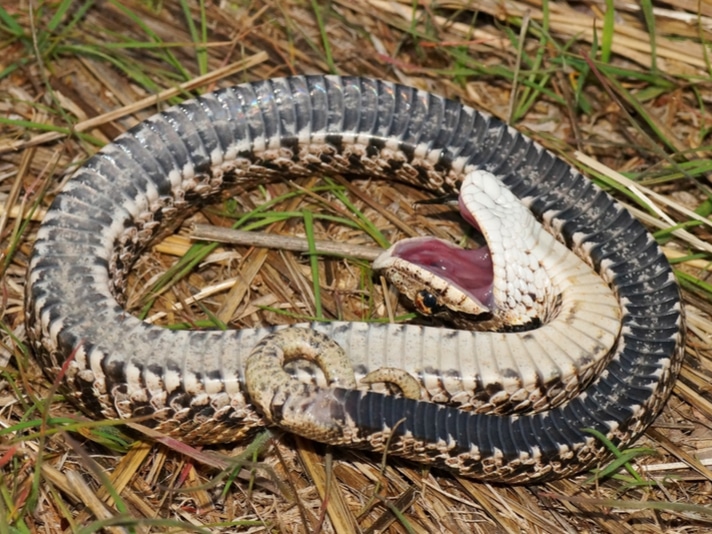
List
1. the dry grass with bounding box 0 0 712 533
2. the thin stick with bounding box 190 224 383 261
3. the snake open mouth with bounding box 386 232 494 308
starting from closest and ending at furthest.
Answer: the dry grass with bounding box 0 0 712 533
the snake open mouth with bounding box 386 232 494 308
the thin stick with bounding box 190 224 383 261

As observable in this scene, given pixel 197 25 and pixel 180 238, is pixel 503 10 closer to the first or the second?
pixel 197 25

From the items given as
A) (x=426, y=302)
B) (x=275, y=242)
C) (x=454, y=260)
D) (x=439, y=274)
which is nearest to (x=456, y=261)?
(x=454, y=260)

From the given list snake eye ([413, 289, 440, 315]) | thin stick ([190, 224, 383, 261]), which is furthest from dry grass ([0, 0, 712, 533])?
snake eye ([413, 289, 440, 315])

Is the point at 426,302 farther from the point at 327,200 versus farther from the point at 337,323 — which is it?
the point at 327,200

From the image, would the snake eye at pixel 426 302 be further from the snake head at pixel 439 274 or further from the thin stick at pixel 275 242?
the thin stick at pixel 275 242

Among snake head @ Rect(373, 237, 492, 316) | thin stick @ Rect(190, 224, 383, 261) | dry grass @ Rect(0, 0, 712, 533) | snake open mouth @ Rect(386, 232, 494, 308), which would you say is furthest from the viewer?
thin stick @ Rect(190, 224, 383, 261)

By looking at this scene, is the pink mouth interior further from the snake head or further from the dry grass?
the dry grass
